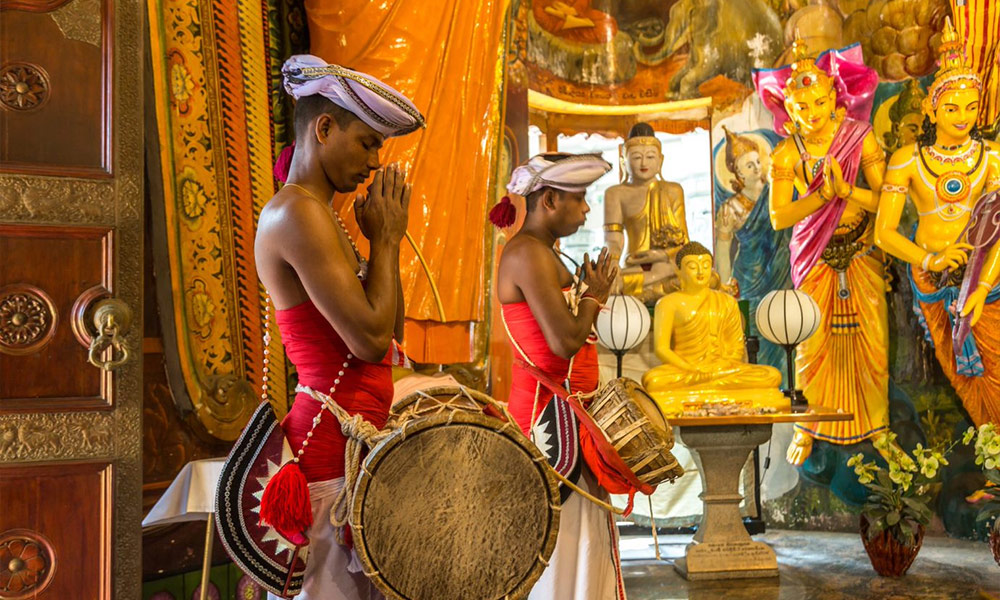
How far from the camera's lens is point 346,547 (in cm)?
198

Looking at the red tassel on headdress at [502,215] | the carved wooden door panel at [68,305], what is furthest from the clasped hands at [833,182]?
the carved wooden door panel at [68,305]

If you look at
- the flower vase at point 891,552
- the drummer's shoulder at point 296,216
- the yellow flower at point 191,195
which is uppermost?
the yellow flower at point 191,195

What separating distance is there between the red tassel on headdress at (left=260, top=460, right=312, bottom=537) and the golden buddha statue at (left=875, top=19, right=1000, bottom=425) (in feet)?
17.4

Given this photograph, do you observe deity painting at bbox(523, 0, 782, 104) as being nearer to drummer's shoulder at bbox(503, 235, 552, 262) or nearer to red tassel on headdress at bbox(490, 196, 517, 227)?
red tassel on headdress at bbox(490, 196, 517, 227)

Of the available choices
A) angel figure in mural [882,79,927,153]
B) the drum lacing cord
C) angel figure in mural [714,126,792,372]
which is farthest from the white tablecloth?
angel figure in mural [882,79,927,153]

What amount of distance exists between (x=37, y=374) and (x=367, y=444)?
112 cm

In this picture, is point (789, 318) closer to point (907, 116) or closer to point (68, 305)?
point (907, 116)

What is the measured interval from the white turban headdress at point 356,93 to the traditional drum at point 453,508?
0.60 m

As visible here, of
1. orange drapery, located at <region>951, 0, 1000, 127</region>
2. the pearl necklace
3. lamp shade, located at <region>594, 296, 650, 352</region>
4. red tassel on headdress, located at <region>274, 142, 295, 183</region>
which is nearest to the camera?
red tassel on headdress, located at <region>274, 142, 295, 183</region>

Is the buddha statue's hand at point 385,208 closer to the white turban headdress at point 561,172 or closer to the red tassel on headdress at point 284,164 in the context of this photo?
the red tassel on headdress at point 284,164

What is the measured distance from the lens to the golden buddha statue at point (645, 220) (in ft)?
23.8

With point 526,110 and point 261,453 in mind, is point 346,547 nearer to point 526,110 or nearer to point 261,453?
point 261,453

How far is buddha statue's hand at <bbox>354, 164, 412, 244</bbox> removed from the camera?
1.98m

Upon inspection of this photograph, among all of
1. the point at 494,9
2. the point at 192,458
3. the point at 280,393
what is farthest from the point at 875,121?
the point at 192,458
